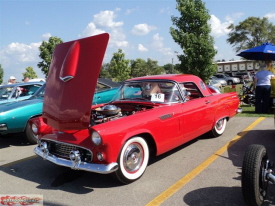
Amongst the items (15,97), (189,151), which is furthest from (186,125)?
(15,97)

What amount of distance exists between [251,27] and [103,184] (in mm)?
41813

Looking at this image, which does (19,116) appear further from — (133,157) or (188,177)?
(188,177)

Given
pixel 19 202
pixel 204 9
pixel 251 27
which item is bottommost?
pixel 19 202

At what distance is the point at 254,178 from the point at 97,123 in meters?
2.29

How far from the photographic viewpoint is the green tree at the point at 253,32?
3900cm

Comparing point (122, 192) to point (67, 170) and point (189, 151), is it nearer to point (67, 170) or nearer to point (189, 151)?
point (67, 170)

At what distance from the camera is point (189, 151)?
4926 mm

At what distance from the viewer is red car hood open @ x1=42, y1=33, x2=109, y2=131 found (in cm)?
354

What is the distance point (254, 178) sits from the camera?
8.62 feet

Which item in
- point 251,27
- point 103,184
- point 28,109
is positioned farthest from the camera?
point 251,27

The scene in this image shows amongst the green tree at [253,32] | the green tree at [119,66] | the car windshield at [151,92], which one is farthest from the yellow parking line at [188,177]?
the green tree at [253,32]

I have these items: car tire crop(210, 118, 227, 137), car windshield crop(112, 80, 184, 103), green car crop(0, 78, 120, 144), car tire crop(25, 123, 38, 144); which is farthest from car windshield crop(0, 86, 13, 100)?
car tire crop(210, 118, 227, 137)

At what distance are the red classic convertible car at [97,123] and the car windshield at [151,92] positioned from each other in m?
0.02

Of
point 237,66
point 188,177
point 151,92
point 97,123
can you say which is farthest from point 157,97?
point 237,66
